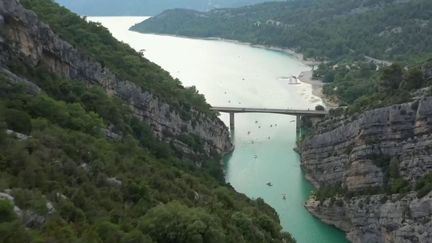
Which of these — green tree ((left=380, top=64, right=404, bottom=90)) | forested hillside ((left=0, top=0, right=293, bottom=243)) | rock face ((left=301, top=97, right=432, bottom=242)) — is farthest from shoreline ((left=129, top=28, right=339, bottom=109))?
forested hillside ((left=0, top=0, right=293, bottom=243))

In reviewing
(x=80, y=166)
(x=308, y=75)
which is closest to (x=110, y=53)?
(x=80, y=166)

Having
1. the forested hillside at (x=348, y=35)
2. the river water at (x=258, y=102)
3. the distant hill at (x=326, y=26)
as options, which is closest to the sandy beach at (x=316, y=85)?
the forested hillside at (x=348, y=35)

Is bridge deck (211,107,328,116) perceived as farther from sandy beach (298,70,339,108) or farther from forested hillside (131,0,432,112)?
sandy beach (298,70,339,108)

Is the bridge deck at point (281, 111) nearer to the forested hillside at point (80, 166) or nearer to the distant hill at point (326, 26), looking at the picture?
the forested hillside at point (80, 166)

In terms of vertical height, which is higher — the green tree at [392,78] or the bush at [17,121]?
the bush at [17,121]

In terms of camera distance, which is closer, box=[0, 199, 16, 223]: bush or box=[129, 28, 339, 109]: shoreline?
box=[0, 199, 16, 223]: bush

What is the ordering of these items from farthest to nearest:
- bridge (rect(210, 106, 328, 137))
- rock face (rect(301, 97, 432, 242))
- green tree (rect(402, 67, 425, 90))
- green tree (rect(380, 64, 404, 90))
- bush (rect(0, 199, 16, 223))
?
bridge (rect(210, 106, 328, 137)), green tree (rect(380, 64, 404, 90)), green tree (rect(402, 67, 425, 90)), rock face (rect(301, 97, 432, 242)), bush (rect(0, 199, 16, 223))
